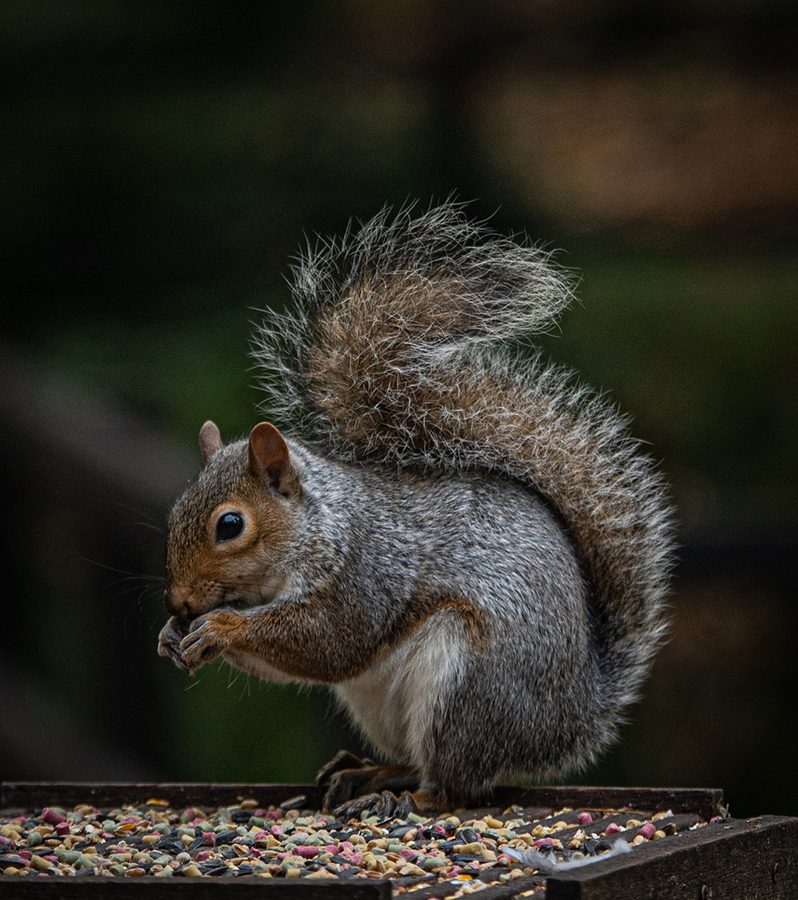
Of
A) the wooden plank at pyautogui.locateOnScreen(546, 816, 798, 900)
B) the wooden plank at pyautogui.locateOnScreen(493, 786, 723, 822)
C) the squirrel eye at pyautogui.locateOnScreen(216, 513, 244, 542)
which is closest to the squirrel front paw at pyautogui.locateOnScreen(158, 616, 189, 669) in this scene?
the squirrel eye at pyautogui.locateOnScreen(216, 513, 244, 542)

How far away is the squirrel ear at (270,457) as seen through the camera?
1.71 m

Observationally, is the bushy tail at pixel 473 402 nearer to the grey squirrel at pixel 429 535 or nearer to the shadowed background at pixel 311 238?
the grey squirrel at pixel 429 535

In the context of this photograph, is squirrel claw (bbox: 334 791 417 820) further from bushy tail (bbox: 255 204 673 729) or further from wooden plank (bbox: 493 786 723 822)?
bushy tail (bbox: 255 204 673 729)

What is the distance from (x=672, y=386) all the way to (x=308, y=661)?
6.69ft

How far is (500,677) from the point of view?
176 cm

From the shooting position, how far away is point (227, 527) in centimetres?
170

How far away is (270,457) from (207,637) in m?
0.25

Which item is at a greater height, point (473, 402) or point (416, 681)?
point (473, 402)

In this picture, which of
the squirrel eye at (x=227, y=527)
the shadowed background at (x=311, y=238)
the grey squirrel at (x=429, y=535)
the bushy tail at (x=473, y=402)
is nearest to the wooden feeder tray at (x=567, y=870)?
the grey squirrel at (x=429, y=535)

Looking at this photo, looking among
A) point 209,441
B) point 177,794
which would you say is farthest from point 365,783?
point 209,441

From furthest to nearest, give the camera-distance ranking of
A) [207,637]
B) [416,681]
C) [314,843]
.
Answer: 1. [416,681]
2. [207,637]
3. [314,843]

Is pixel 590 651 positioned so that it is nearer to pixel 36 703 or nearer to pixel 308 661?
pixel 308 661

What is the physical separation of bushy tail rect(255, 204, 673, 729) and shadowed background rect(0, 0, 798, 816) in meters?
0.74

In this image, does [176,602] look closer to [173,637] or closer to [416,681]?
[173,637]
